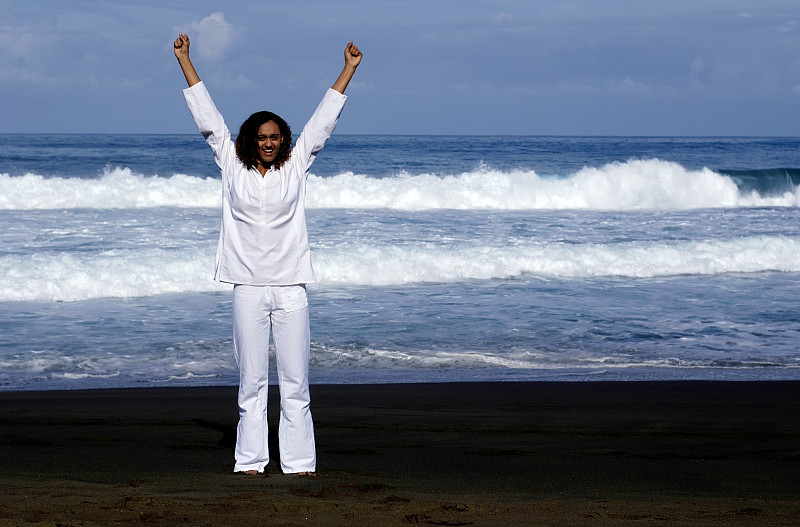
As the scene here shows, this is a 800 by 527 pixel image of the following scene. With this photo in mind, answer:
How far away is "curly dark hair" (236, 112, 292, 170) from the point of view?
3891 mm

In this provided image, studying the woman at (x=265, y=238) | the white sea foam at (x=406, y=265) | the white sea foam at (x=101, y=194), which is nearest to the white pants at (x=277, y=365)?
the woman at (x=265, y=238)

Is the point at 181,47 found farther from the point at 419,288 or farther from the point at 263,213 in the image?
the point at 419,288

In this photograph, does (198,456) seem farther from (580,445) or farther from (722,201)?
(722,201)

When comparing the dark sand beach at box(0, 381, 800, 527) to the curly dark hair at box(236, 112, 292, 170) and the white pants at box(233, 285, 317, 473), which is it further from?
the curly dark hair at box(236, 112, 292, 170)

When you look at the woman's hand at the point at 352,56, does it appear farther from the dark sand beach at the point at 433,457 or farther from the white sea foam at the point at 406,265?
the white sea foam at the point at 406,265

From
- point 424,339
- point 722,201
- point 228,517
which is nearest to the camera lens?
point 228,517

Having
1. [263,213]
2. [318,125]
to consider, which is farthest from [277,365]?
[318,125]

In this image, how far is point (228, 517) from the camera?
335cm

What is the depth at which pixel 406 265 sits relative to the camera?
525 inches

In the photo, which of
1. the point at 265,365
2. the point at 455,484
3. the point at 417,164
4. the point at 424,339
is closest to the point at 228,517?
the point at 265,365

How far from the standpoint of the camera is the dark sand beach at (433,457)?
346 cm

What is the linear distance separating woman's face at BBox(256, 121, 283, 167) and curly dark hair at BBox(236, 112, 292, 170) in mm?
15

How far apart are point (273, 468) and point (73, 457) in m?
1.16

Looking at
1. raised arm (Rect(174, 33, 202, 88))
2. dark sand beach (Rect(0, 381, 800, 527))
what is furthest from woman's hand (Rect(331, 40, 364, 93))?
dark sand beach (Rect(0, 381, 800, 527))
